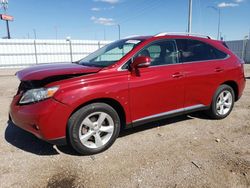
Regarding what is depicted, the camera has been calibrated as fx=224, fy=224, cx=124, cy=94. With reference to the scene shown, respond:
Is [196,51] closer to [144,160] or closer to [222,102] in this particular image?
[222,102]

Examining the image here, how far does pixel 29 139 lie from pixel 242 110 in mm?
4767

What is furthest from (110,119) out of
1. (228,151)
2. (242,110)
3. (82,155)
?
(242,110)

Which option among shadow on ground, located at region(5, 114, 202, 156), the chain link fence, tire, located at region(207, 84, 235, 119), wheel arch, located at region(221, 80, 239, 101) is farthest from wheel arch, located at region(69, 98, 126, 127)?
the chain link fence

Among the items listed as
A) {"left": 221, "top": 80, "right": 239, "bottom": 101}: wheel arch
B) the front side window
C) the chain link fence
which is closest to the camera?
the front side window

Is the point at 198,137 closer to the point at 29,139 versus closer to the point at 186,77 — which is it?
the point at 186,77

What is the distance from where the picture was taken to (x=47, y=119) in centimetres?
290

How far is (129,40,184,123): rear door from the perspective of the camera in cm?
354

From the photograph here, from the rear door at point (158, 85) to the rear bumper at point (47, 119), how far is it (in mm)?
1086

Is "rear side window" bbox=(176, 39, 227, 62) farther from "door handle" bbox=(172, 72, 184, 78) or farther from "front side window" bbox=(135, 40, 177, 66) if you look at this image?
"door handle" bbox=(172, 72, 184, 78)

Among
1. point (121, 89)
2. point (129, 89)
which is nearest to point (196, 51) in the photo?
point (129, 89)

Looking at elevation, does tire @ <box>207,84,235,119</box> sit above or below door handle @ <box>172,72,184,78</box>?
below

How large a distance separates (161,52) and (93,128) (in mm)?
1788

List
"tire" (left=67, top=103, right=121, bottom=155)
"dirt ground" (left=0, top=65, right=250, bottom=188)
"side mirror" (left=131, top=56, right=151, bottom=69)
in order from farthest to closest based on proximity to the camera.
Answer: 1. "side mirror" (left=131, top=56, right=151, bottom=69)
2. "tire" (left=67, top=103, right=121, bottom=155)
3. "dirt ground" (left=0, top=65, right=250, bottom=188)

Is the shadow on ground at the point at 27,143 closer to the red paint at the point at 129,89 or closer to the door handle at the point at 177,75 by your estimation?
the red paint at the point at 129,89
